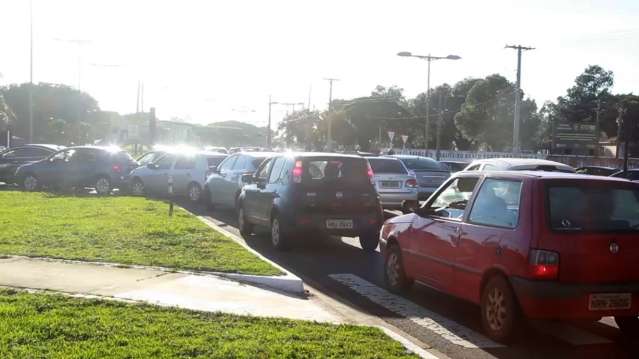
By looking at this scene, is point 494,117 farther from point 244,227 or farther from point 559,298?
point 559,298

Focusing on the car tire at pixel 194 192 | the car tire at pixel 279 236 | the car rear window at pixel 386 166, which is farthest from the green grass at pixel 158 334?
the car tire at pixel 194 192

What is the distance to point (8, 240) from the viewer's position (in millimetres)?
11930

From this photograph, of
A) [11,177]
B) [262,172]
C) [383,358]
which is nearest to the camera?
[383,358]

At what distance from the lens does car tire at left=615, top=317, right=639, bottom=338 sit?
23.8ft

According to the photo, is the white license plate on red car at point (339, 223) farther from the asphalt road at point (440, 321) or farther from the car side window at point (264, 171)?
the car side window at point (264, 171)

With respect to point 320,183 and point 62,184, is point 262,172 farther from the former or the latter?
point 62,184

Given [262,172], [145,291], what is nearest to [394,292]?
[145,291]

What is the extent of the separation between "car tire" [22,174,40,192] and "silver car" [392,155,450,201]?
12.3 metres

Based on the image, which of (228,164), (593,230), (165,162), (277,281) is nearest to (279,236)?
(277,281)

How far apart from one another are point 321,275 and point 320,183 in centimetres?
245

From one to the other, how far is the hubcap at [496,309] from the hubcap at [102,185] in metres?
20.4

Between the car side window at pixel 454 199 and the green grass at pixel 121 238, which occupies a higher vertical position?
the car side window at pixel 454 199

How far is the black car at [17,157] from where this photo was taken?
93.4 ft

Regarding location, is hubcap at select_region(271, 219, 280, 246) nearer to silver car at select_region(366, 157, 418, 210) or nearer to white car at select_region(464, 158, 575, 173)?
white car at select_region(464, 158, 575, 173)
